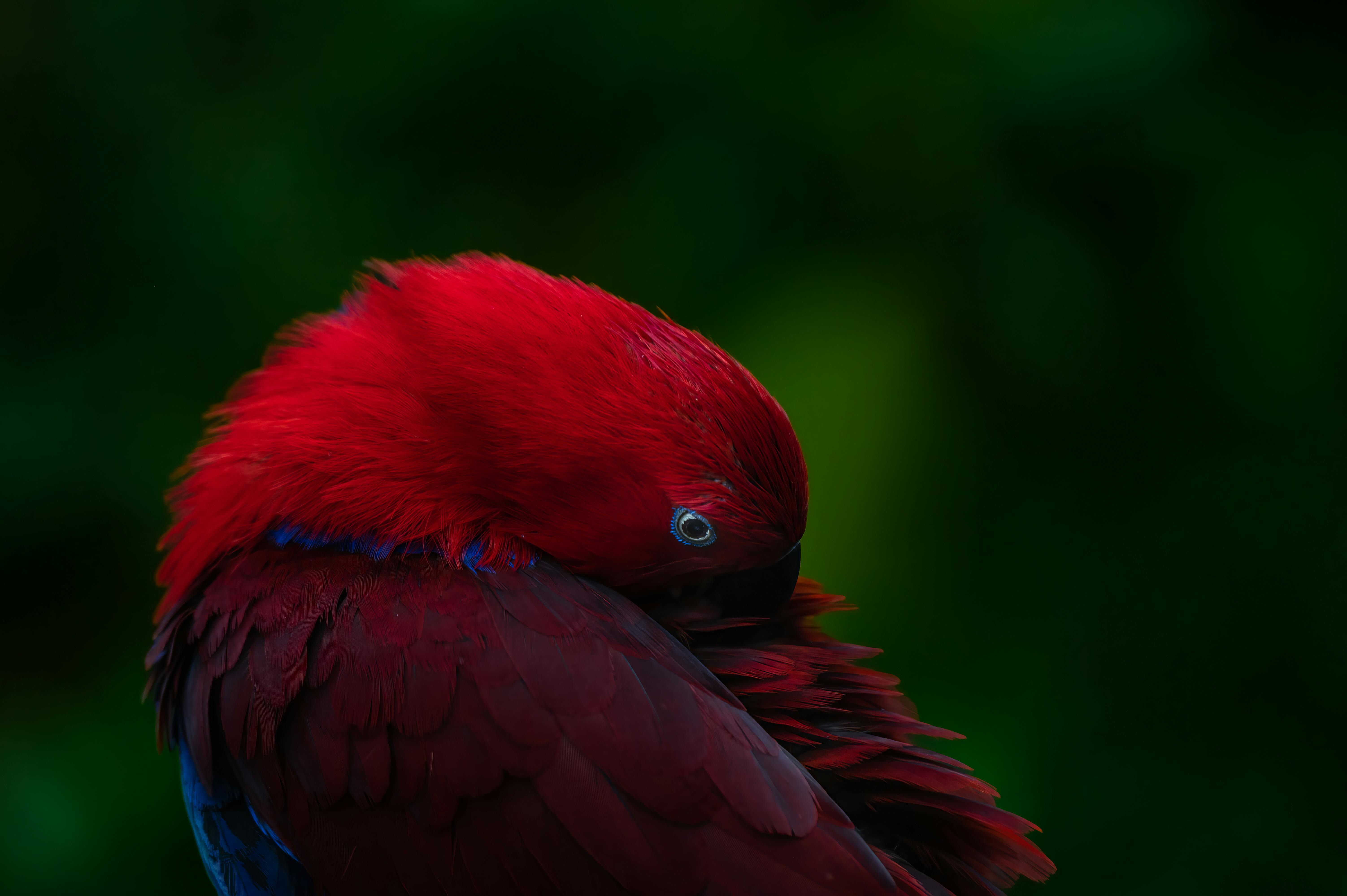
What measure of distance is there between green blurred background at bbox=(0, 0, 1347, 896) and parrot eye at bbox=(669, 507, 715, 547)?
832mm

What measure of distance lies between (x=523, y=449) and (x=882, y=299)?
1.01 m

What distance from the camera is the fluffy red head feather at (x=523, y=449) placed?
961 mm

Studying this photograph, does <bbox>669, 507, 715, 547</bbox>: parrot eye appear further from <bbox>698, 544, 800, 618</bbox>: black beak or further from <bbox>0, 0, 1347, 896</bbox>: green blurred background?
<bbox>0, 0, 1347, 896</bbox>: green blurred background

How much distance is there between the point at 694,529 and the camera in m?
0.97

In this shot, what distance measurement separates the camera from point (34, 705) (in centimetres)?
165

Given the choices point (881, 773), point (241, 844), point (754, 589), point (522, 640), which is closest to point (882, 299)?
point (754, 589)

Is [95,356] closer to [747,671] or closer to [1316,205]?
[747,671]

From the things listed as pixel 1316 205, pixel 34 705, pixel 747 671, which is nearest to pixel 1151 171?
pixel 1316 205

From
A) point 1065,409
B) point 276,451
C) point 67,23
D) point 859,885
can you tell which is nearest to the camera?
point 859,885

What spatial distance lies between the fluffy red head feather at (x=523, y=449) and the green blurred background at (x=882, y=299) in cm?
77

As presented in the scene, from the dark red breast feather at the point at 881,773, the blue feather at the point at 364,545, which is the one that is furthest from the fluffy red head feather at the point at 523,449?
the dark red breast feather at the point at 881,773

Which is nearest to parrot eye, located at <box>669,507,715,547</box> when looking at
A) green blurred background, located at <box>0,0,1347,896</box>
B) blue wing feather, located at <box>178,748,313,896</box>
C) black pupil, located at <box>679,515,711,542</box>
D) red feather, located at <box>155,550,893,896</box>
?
black pupil, located at <box>679,515,711,542</box>

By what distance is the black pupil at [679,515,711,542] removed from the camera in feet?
3.16

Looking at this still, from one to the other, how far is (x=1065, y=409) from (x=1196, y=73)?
0.63 meters
